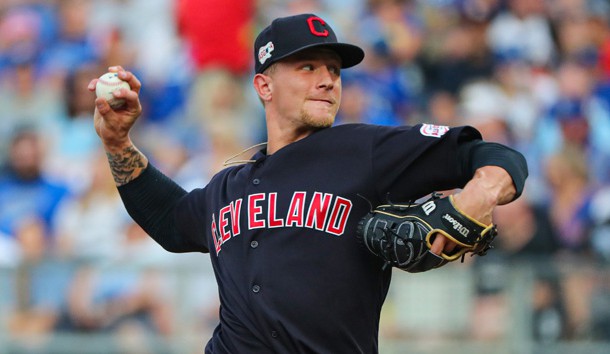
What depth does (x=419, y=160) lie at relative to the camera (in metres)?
3.81

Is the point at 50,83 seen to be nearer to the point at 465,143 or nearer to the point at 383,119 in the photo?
the point at 383,119

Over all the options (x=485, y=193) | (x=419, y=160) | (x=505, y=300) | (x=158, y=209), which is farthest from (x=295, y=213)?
(x=505, y=300)

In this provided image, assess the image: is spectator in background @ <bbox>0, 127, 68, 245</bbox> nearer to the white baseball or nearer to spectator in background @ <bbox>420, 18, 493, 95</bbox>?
spectator in background @ <bbox>420, 18, 493, 95</bbox>

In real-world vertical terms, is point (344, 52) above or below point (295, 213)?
above

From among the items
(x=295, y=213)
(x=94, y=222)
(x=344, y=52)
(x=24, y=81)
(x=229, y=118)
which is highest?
(x=24, y=81)

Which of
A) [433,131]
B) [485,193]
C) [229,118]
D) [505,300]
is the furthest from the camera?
[229,118]

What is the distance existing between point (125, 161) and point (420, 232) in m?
1.60

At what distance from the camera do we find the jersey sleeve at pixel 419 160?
3.75m

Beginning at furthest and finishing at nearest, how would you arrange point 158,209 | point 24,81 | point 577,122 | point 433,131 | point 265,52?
point 24,81
point 577,122
point 158,209
point 265,52
point 433,131

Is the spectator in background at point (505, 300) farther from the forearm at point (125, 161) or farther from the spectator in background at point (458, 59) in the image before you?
the forearm at point (125, 161)

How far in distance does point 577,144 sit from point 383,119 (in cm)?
161

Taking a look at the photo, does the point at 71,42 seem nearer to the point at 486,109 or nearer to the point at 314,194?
the point at 486,109

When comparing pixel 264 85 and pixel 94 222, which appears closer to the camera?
pixel 264 85

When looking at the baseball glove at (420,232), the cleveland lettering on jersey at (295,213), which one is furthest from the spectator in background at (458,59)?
the baseball glove at (420,232)
